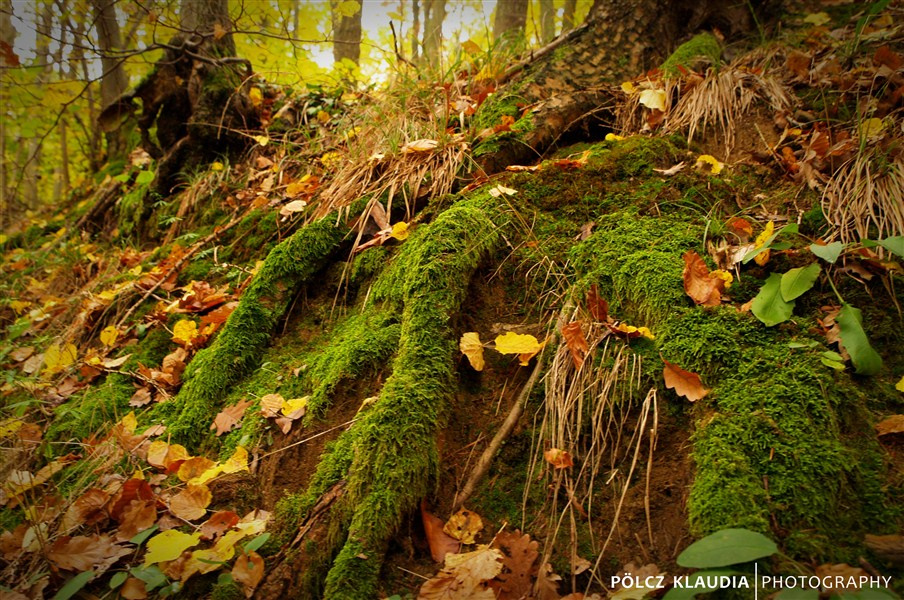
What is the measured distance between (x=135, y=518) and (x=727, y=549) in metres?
1.86

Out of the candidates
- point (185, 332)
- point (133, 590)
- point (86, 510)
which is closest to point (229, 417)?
point (86, 510)

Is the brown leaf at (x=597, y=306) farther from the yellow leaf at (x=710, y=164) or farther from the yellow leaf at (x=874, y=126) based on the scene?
the yellow leaf at (x=874, y=126)

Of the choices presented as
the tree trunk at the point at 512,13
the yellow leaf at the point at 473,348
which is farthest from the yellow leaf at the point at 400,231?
the tree trunk at the point at 512,13

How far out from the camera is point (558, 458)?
150cm

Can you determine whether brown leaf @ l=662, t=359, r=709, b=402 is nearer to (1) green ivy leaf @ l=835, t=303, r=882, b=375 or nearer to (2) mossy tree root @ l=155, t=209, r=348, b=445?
(1) green ivy leaf @ l=835, t=303, r=882, b=375

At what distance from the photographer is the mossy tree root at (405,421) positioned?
1389mm

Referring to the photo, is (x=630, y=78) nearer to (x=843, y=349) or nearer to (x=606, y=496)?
(x=843, y=349)

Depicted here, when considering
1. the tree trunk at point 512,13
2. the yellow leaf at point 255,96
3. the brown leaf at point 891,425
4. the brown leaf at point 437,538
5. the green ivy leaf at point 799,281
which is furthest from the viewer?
the tree trunk at point 512,13

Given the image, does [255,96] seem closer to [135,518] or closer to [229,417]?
[229,417]

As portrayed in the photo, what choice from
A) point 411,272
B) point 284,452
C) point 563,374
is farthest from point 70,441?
point 563,374

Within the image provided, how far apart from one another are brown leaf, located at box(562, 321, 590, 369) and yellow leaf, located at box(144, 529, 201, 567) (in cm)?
137

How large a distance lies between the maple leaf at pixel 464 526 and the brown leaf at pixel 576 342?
592 millimetres

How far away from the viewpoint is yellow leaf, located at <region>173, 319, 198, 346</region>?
2496 mm

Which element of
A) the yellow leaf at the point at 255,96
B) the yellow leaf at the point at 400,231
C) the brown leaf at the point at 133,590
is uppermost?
the yellow leaf at the point at 255,96
